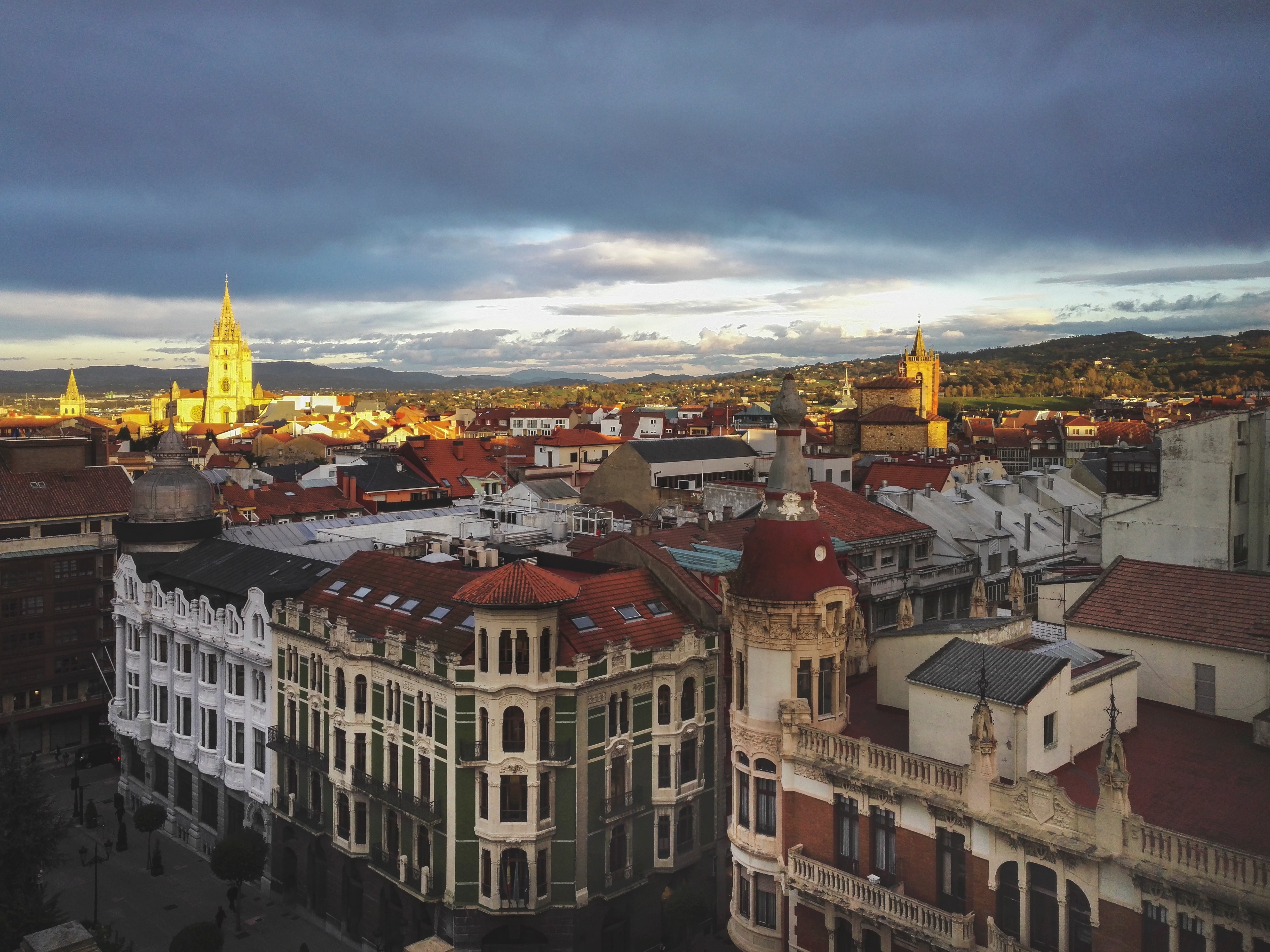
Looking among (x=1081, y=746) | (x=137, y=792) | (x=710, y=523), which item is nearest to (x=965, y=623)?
(x=1081, y=746)

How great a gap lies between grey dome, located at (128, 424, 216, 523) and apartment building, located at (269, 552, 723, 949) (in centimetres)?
2006

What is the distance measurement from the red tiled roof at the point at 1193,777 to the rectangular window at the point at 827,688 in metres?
6.38

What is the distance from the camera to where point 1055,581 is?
4203 cm

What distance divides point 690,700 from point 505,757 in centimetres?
860

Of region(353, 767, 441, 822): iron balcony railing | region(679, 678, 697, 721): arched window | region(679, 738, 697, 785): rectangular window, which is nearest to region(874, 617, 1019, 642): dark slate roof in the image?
region(679, 678, 697, 721): arched window

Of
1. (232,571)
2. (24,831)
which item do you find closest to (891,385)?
(232,571)

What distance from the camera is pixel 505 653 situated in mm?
36281

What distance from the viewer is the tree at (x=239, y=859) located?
146 ft

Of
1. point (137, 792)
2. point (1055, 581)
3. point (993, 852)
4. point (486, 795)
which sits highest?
point (1055, 581)

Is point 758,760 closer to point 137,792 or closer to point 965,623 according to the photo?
point 965,623

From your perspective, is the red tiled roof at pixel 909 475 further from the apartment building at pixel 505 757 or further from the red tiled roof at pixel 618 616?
the apartment building at pixel 505 757

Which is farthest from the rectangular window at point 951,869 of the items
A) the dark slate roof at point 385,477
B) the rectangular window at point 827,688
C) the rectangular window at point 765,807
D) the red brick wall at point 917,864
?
the dark slate roof at point 385,477

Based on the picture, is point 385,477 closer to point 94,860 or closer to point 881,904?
point 94,860

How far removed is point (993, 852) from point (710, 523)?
32.7 m
